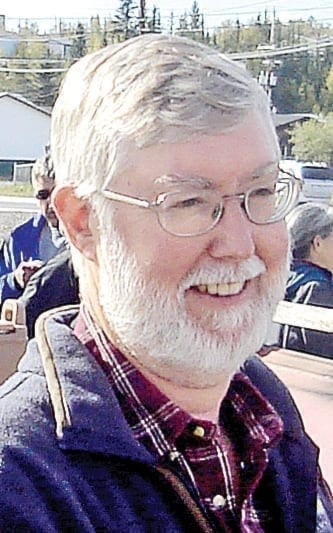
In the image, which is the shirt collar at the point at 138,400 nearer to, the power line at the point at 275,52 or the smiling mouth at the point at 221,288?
the smiling mouth at the point at 221,288

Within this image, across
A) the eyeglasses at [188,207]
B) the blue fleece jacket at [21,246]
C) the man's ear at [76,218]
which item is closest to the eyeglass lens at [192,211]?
the eyeglasses at [188,207]

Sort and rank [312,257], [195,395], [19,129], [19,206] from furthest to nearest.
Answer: [19,129] < [19,206] < [312,257] < [195,395]

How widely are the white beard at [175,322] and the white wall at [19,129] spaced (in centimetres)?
4244

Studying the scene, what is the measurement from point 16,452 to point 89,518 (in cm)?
11

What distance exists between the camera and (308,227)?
3.85 m

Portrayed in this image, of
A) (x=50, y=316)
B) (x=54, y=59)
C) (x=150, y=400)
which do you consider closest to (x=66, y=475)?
(x=150, y=400)

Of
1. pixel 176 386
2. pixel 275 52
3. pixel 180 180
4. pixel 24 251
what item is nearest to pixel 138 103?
pixel 180 180

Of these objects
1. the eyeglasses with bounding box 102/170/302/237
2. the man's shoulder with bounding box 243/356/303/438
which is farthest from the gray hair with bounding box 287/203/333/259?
the eyeglasses with bounding box 102/170/302/237

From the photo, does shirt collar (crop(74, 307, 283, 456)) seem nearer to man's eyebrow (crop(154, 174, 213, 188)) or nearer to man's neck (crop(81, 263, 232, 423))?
man's neck (crop(81, 263, 232, 423))

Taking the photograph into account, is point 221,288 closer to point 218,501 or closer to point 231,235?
point 231,235

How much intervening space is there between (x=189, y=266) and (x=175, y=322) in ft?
0.23

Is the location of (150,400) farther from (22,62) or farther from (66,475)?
(22,62)

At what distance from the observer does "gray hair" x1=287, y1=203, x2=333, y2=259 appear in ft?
12.4

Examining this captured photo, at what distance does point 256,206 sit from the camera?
125cm
